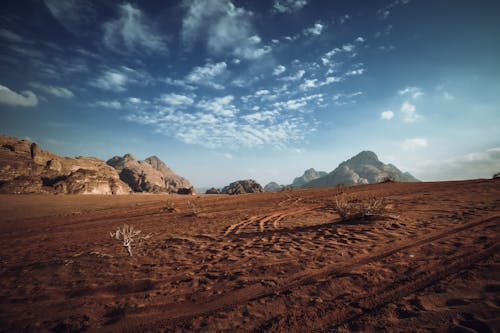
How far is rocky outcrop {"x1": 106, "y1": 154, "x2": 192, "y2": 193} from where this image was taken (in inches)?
2092

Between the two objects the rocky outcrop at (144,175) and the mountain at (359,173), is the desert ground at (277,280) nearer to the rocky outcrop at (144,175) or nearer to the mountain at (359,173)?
the rocky outcrop at (144,175)

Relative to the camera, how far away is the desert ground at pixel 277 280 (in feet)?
7.89

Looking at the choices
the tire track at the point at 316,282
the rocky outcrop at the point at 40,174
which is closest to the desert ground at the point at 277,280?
the tire track at the point at 316,282

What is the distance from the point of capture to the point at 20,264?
509cm

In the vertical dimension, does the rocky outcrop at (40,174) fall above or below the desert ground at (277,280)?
above

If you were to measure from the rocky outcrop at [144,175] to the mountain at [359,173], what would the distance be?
7950 cm

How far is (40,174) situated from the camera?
2880 centimetres

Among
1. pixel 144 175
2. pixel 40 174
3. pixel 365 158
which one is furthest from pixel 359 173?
pixel 40 174

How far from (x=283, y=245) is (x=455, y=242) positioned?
3.37m

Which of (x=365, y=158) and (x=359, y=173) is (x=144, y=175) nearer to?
(x=359, y=173)

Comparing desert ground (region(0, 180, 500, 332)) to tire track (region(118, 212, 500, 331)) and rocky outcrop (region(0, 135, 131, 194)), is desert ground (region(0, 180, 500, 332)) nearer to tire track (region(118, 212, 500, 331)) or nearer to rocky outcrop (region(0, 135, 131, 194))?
tire track (region(118, 212, 500, 331))

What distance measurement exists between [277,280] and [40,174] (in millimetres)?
38687

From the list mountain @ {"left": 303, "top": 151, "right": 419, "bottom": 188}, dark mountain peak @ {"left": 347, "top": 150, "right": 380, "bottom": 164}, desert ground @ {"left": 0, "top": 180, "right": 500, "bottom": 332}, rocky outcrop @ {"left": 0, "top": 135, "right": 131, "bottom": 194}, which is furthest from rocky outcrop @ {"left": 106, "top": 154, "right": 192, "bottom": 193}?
dark mountain peak @ {"left": 347, "top": 150, "right": 380, "bottom": 164}

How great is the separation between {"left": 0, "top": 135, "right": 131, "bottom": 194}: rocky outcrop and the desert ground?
26321mm
